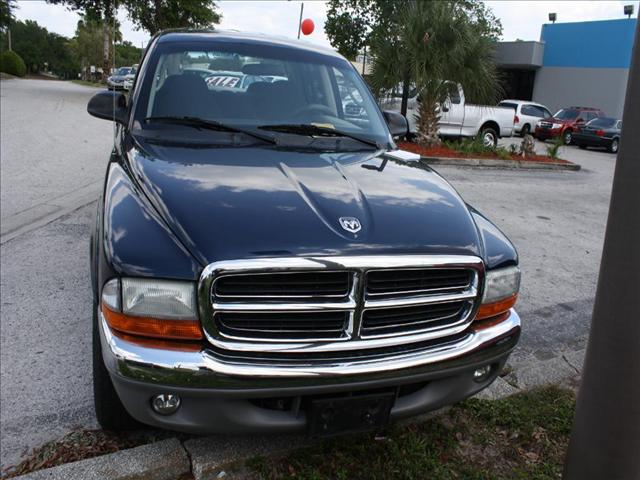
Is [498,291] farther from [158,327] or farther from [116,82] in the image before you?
[116,82]

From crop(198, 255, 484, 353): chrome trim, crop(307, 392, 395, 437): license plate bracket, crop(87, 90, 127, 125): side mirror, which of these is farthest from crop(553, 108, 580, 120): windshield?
crop(307, 392, 395, 437): license plate bracket

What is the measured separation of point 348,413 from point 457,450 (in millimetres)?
846

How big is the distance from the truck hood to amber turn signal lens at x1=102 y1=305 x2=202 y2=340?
0.25 m

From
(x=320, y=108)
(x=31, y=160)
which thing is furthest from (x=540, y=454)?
(x=31, y=160)

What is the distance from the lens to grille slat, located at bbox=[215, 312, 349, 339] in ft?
7.07

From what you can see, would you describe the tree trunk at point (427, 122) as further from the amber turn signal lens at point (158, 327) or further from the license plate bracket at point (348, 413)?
the amber turn signal lens at point (158, 327)

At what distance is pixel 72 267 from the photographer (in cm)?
501

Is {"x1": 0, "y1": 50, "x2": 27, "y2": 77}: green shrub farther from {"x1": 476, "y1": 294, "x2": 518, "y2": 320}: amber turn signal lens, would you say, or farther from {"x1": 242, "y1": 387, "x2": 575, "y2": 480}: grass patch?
{"x1": 476, "y1": 294, "x2": 518, "y2": 320}: amber turn signal lens

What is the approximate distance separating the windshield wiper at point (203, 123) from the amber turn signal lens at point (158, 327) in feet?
4.94

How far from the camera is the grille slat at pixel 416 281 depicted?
2258 millimetres

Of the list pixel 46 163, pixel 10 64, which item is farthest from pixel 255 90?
pixel 10 64

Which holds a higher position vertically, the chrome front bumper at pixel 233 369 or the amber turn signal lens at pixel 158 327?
the amber turn signal lens at pixel 158 327

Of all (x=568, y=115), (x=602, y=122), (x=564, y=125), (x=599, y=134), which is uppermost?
(x=568, y=115)

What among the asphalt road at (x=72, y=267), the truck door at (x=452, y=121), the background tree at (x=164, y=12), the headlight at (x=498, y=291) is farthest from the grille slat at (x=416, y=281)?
the background tree at (x=164, y=12)
